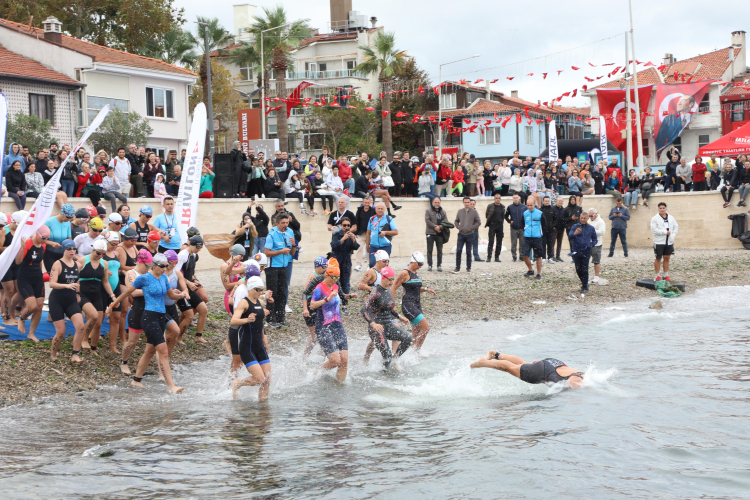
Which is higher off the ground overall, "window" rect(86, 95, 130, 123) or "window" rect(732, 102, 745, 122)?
"window" rect(732, 102, 745, 122)

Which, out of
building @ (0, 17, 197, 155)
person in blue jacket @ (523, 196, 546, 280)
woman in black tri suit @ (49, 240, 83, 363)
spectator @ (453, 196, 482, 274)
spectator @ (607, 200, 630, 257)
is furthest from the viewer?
building @ (0, 17, 197, 155)

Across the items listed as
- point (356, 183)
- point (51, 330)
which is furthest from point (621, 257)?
point (51, 330)

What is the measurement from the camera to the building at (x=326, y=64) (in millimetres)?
Answer: 59469

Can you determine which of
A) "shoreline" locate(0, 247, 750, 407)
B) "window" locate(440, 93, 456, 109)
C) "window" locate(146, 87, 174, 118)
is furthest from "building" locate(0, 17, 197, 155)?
"window" locate(440, 93, 456, 109)

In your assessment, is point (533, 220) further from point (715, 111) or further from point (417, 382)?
point (715, 111)

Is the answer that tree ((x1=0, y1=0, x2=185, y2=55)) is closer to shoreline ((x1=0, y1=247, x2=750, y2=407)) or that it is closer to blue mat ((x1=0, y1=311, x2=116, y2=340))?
shoreline ((x1=0, y1=247, x2=750, y2=407))

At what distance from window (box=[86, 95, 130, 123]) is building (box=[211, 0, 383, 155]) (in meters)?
21.2

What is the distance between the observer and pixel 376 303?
11.0 m

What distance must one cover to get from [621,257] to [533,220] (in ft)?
24.3

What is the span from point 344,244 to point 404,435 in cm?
639

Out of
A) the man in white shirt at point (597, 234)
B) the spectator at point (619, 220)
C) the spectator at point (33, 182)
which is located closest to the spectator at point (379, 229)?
the man in white shirt at point (597, 234)

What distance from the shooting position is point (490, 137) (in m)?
58.7

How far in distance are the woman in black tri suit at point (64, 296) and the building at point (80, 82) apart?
2475 centimetres

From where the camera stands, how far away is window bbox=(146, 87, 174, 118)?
38656mm
